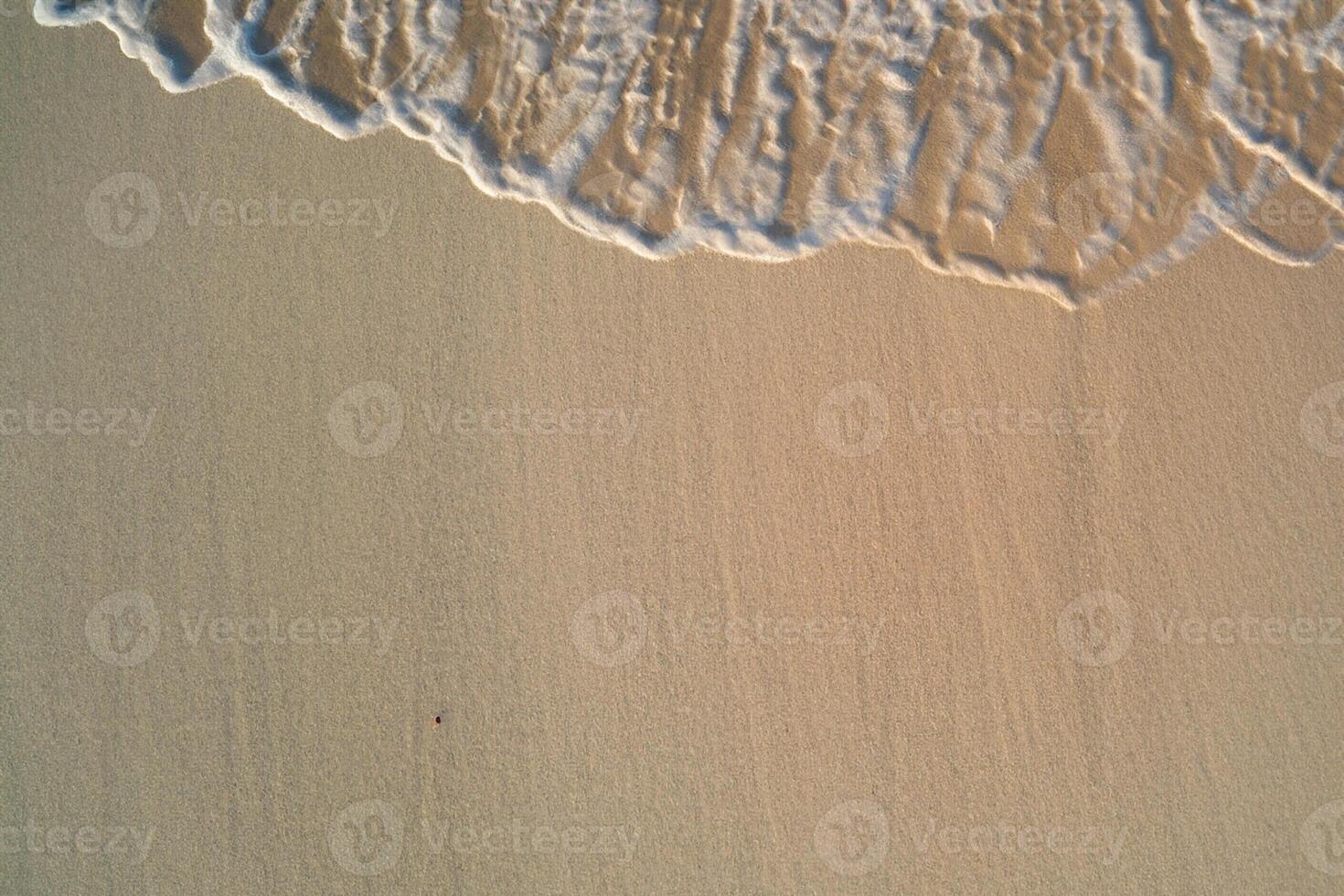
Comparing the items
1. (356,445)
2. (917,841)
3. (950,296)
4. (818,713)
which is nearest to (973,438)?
(950,296)

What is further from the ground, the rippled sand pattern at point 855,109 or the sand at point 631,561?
the rippled sand pattern at point 855,109

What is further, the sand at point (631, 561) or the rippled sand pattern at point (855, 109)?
the rippled sand pattern at point (855, 109)

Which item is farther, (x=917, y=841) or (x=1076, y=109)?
(x=1076, y=109)

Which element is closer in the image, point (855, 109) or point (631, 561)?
point (631, 561)

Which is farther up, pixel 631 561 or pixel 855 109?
pixel 855 109

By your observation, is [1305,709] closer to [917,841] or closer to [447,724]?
[917,841]
